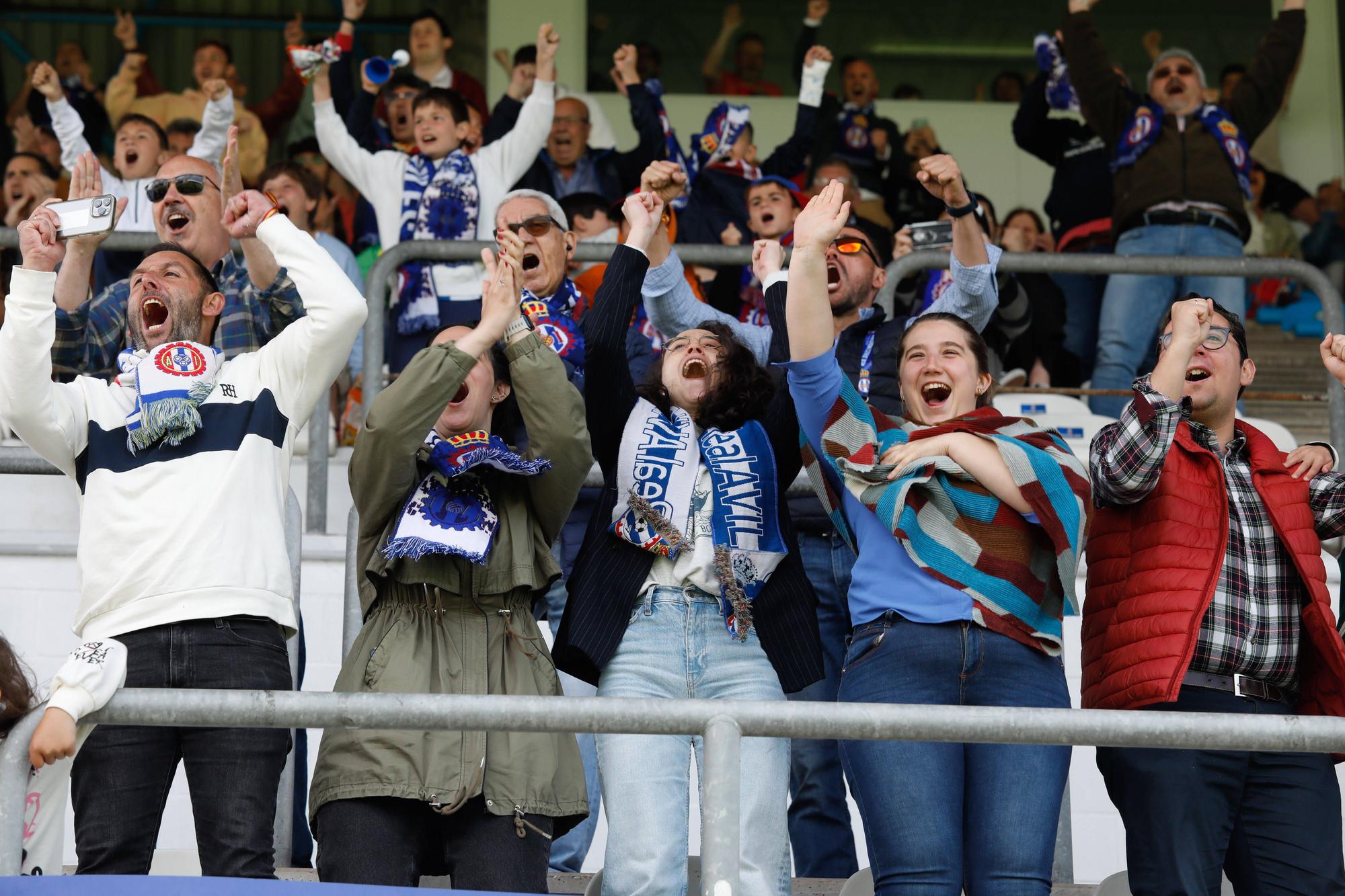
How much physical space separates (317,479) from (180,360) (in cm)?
191

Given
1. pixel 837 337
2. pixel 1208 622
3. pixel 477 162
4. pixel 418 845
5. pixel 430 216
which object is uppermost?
pixel 477 162

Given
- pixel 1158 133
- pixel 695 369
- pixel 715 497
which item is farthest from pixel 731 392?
pixel 1158 133

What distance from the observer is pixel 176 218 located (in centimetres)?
475

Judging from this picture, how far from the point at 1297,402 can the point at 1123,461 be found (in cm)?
598

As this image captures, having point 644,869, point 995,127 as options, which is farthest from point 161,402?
point 995,127

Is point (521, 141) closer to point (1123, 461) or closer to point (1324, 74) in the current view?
point (1123, 461)

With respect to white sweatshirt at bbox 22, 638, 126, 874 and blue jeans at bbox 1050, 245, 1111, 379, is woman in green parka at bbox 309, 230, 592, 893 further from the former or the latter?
blue jeans at bbox 1050, 245, 1111, 379

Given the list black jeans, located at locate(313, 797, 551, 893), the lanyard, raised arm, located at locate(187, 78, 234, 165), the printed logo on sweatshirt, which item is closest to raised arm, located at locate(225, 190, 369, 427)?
the printed logo on sweatshirt

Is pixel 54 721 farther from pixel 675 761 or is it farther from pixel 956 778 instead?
pixel 956 778

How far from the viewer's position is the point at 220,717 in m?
2.95

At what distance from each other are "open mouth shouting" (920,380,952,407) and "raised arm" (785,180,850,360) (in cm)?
30

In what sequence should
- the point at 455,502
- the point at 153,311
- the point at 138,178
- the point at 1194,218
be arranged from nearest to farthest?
the point at 455,502 → the point at 153,311 → the point at 138,178 → the point at 1194,218

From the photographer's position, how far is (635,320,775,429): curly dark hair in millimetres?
4109

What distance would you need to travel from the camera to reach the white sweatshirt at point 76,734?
306 centimetres
